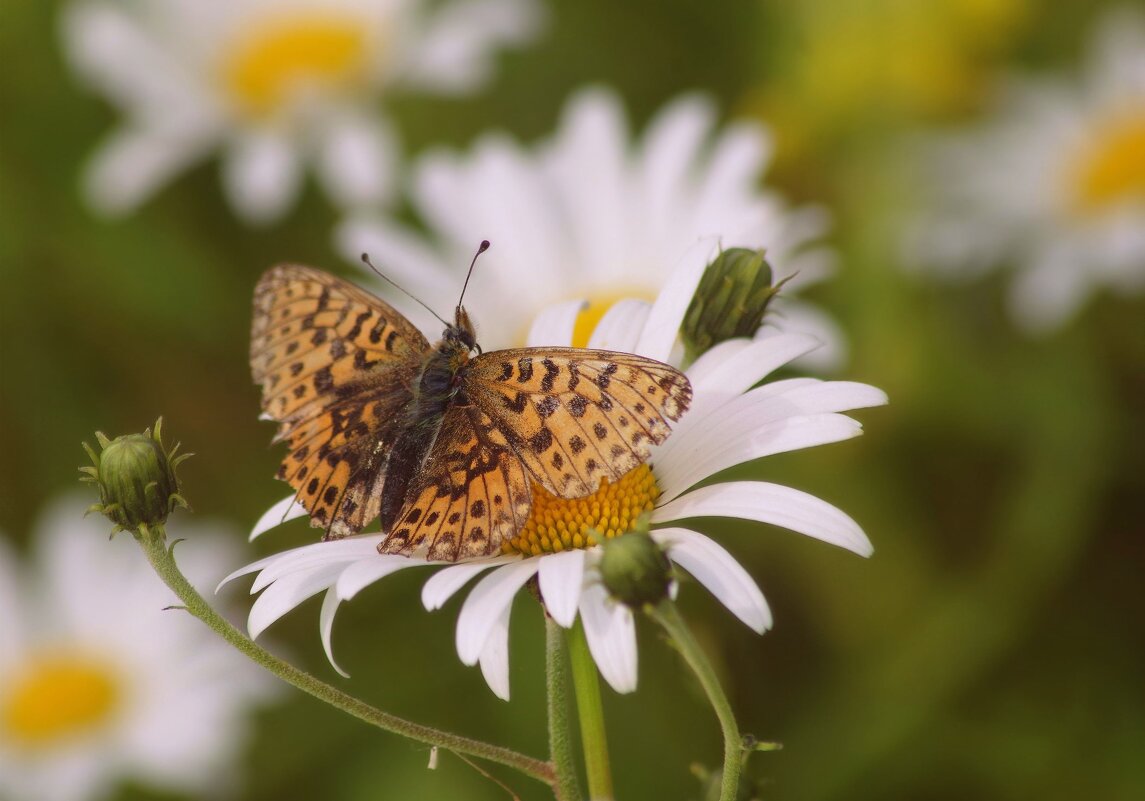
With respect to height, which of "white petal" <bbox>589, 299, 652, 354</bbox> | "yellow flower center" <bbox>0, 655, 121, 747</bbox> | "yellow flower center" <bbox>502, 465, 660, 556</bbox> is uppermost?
"white petal" <bbox>589, 299, 652, 354</bbox>

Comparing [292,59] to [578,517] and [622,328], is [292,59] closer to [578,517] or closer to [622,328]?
[622,328]

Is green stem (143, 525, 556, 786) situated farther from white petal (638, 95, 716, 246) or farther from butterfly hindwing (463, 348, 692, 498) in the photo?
white petal (638, 95, 716, 246)

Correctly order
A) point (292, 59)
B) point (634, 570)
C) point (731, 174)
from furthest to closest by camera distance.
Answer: point (292, 59) < point (731, 174) < point (634, 570)

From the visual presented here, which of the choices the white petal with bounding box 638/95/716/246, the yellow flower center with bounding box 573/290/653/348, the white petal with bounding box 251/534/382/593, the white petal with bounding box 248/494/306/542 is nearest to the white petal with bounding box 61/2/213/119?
the white petal with bounding box 638/95/716/246

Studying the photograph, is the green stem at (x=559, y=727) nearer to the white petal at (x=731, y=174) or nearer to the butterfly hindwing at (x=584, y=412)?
the butterfly hindwing at (x=584, y=412)

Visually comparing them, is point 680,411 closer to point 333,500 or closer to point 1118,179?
point 333,500

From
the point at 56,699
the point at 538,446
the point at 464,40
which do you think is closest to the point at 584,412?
the point at 538,446

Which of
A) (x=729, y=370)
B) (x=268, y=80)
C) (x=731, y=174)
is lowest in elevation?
(x=729, y=370)
